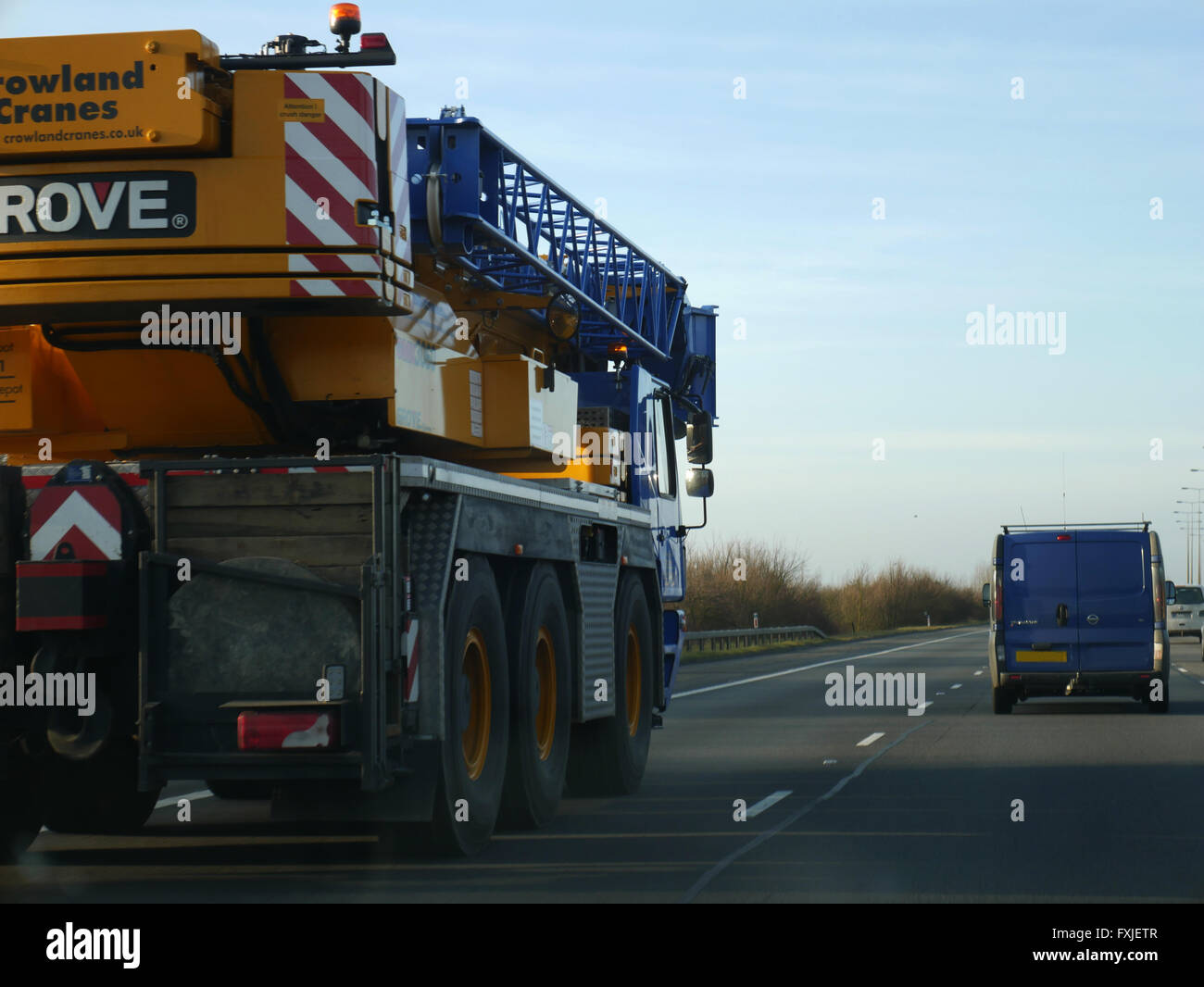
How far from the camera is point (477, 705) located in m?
9.69

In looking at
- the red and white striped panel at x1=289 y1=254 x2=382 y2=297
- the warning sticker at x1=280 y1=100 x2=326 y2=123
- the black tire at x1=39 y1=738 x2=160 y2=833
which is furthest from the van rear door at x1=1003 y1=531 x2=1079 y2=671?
the warning sticker at x1=280 y1=100 x2=326 y2=123

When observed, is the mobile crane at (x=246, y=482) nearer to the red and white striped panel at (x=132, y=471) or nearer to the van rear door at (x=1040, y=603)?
the red and white striped panel at (x=132, y=471)

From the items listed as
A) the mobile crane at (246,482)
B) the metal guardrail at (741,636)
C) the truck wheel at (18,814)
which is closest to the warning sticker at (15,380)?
the mobile crane at (246,482)

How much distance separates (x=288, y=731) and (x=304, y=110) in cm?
311

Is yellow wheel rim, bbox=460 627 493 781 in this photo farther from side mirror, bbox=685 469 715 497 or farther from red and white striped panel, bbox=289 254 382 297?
side mirror, bbox=685 469 715 497

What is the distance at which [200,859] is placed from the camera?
374 inches

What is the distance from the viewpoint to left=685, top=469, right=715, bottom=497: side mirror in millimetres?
16562

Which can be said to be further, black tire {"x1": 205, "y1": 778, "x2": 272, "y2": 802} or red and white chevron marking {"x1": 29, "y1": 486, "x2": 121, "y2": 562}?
black tire {"x1": 205, "y1": 778, "x2": 272, "y2": 802}

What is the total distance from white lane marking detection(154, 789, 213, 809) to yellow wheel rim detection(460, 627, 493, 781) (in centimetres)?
338
